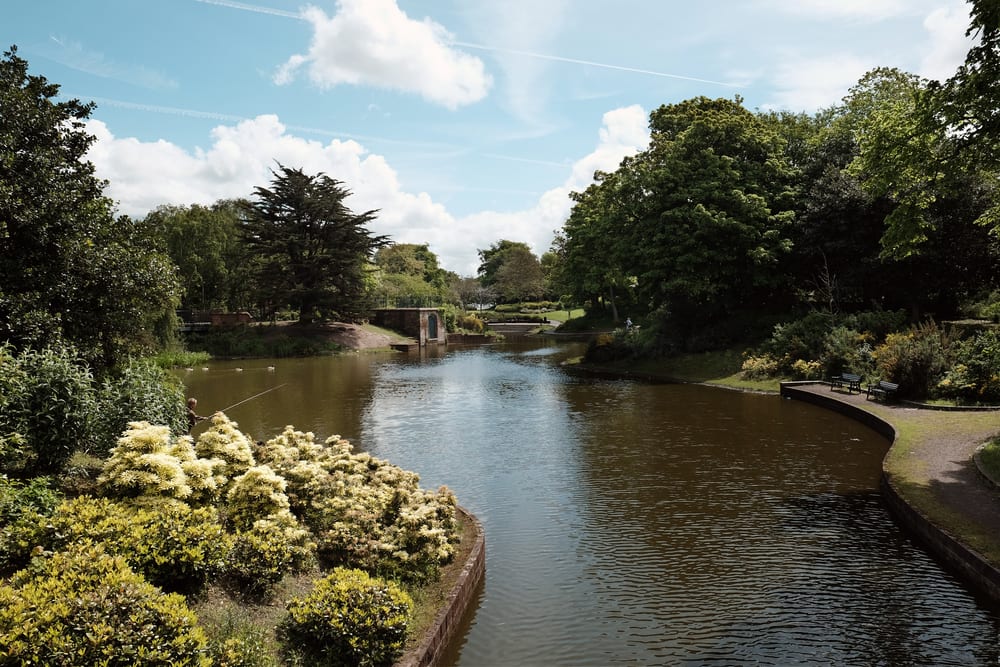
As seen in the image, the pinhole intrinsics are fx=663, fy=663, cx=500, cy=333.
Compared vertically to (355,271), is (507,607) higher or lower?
lower

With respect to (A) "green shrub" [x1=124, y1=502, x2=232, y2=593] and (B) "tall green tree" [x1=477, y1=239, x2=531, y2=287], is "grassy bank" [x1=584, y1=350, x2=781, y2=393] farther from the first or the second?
(B) "tall green tree" [x1=477, y1=239, x2=531, y2=287]

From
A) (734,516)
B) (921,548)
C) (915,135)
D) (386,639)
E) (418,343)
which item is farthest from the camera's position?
(418,343)

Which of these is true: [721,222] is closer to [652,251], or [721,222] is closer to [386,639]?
[652,251]

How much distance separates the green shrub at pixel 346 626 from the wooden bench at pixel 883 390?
18.8 metres

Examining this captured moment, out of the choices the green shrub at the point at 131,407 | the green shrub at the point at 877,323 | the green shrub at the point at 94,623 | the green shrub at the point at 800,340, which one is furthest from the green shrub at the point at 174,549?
the green shrub at the point at 877,323

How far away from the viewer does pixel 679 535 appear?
35.6 feet

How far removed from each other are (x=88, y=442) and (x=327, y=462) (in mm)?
3653

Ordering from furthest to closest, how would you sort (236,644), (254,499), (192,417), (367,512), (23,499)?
(192,417)
(367,512)
(254,499)
(23,499)
(236,644)

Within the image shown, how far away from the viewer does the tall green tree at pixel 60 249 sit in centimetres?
1238

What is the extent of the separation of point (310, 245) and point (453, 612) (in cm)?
5242

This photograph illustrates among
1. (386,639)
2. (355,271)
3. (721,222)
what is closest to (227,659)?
(386,639)

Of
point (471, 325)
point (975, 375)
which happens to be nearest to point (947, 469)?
point (975, 375)

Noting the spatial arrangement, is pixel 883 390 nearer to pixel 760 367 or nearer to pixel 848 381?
pixel 848 381

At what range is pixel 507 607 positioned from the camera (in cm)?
871
